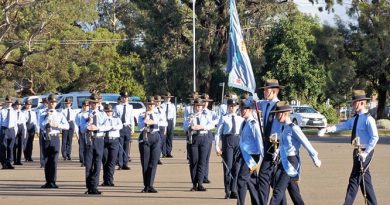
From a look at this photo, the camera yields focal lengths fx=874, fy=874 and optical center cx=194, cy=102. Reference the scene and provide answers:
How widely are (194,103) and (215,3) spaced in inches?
1387

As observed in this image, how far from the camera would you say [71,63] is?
70438 mm

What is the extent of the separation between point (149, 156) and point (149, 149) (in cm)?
14

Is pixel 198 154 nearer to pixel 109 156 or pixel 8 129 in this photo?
pixel 109 156

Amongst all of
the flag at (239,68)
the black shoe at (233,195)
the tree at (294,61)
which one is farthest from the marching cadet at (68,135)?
the tree at (294,61)

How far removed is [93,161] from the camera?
17.4 meters

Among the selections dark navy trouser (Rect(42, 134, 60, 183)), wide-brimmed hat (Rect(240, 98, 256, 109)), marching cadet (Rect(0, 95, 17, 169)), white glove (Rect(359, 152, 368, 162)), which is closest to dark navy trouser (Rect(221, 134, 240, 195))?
wide-brimmed hat (Rect(240, 98, 256, 109))

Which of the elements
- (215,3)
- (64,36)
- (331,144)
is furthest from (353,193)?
(64,36)

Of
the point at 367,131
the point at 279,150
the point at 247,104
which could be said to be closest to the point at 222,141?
the point at 247,104

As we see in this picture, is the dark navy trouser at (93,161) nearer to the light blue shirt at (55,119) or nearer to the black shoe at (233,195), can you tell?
the light blue shirt at (55,119)

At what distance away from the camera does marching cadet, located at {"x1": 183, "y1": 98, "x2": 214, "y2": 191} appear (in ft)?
57.7

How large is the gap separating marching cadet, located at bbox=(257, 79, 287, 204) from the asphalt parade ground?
2.64m

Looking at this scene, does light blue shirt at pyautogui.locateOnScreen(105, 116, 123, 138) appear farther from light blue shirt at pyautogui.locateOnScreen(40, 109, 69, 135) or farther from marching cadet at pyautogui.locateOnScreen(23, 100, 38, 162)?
marching cadet at pyautogui.locateOnScreen(23, 100, 38, 162)

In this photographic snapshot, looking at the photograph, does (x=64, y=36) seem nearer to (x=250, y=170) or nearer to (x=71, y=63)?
(x=71, y=63)

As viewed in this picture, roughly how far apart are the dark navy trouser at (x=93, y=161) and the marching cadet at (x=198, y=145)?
183 cm
